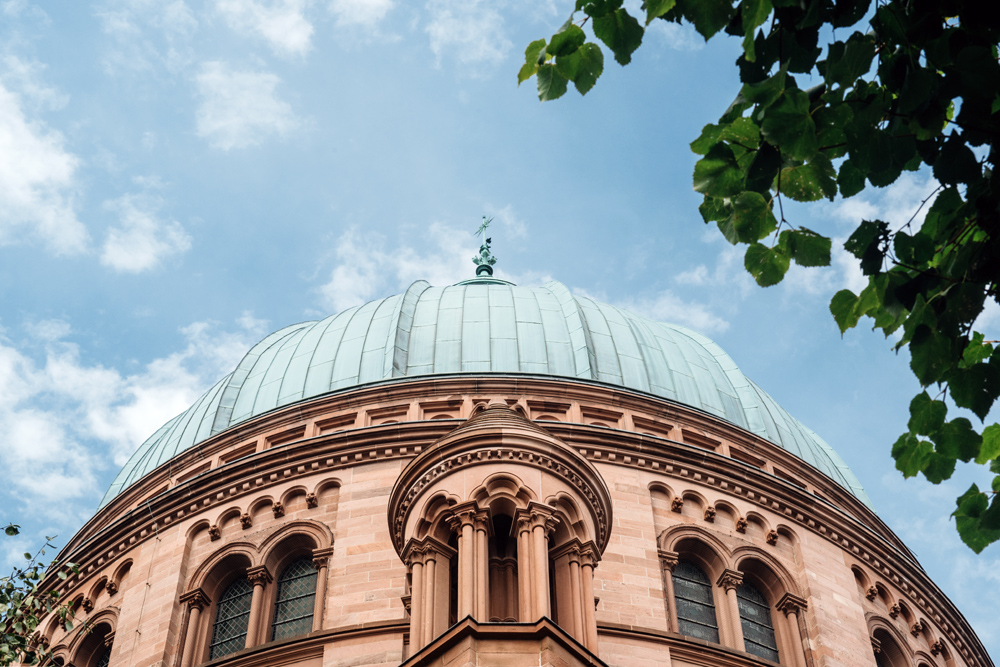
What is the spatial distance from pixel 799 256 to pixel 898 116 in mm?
1382

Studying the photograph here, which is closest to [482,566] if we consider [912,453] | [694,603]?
[694,603]

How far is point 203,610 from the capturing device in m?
27.4

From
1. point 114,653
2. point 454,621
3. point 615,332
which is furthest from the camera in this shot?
point 615,332

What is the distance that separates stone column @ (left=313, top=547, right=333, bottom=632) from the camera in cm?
2558

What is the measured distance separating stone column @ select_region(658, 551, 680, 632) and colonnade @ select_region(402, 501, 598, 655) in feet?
13.6

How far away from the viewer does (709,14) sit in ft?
31.6

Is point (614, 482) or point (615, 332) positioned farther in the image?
point (615, 332)

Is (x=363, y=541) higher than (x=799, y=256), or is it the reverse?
(x=363, y=541)

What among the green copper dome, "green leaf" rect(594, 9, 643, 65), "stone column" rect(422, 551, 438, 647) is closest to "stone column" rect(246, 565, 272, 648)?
"stone column" rect(422, 551, 438, 647)

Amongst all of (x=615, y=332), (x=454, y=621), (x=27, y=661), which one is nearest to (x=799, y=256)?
(x=27, y=661)

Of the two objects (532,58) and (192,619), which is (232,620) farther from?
(532,58)

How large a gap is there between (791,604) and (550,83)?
20.0m

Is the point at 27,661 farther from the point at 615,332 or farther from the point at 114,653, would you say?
the point at 615,332

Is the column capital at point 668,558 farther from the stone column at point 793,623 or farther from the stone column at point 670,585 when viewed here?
the stone column at point 793,623
